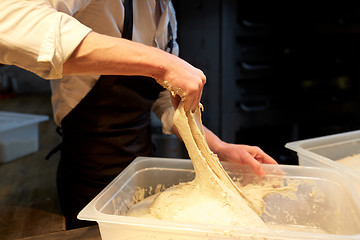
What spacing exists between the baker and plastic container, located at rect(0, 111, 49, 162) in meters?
0.57

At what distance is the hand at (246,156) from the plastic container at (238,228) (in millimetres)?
22

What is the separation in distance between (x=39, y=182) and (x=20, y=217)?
12.9 inches

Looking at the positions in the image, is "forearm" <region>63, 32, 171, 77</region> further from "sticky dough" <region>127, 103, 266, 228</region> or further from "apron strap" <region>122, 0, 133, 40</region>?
"apron strap" <region>122, 0, 133, 40</region>

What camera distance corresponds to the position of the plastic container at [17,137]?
173cm

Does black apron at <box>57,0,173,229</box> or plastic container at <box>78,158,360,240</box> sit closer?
plastic container at <box>78,158,360,240</box>

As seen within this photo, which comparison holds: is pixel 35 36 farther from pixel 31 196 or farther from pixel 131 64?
pixel 31 196

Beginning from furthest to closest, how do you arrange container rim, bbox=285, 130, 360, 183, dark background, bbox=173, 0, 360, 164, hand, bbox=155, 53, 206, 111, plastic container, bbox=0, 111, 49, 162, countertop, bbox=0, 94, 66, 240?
dark background, bbox=173, 0, 360, 164, plastic container, bbox=0, 111, 49, 162, countertop, bbox=0, 94, 66, 240, container rim, bbox=285, 130, 360, 183, hand, bbox=155, 53, 206, 111

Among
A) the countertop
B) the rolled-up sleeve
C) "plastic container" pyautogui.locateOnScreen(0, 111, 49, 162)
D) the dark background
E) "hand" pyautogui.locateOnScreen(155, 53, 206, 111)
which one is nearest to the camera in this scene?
Result: the rolled-up sleeve

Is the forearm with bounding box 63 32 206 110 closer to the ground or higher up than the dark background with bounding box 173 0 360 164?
higher up

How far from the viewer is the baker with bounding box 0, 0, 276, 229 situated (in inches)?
26.1

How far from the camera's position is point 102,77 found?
1.14m

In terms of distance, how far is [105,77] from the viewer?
1.14 meters

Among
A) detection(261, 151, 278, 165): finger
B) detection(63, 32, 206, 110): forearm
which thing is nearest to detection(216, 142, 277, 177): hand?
detection(261, 151, 278, 165): finger

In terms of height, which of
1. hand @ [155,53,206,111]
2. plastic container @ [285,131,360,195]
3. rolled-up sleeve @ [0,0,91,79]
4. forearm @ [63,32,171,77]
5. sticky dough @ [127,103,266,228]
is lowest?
plastic container @ [285,131,360,195]
